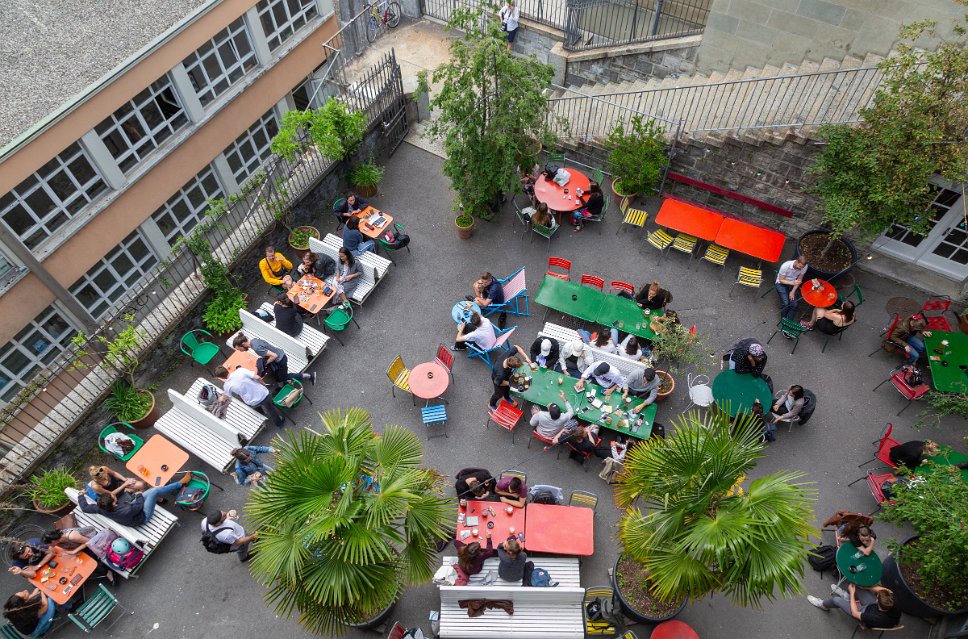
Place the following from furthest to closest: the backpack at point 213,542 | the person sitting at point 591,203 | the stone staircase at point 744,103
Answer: the person sitting at point 591,203
the stone staircase at point 744,103
the backpack at point 213,542

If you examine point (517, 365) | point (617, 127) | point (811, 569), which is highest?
point (617, 127)

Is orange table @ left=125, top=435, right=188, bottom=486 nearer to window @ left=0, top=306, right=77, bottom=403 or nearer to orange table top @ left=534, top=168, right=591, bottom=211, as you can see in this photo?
window @ left=0, top=306, right=77, bottom=403

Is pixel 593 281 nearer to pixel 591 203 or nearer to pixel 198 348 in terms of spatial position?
pixel 591 203

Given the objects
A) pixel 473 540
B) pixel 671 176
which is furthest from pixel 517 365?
pixel 671 176

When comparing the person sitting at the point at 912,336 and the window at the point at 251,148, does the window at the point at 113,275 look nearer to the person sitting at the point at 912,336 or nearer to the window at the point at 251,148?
the window at the point at 251,148

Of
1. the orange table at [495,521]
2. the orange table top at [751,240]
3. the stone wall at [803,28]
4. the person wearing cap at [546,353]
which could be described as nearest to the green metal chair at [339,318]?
the person wearing cap at [546,353]

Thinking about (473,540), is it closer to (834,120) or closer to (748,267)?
(748,267)
